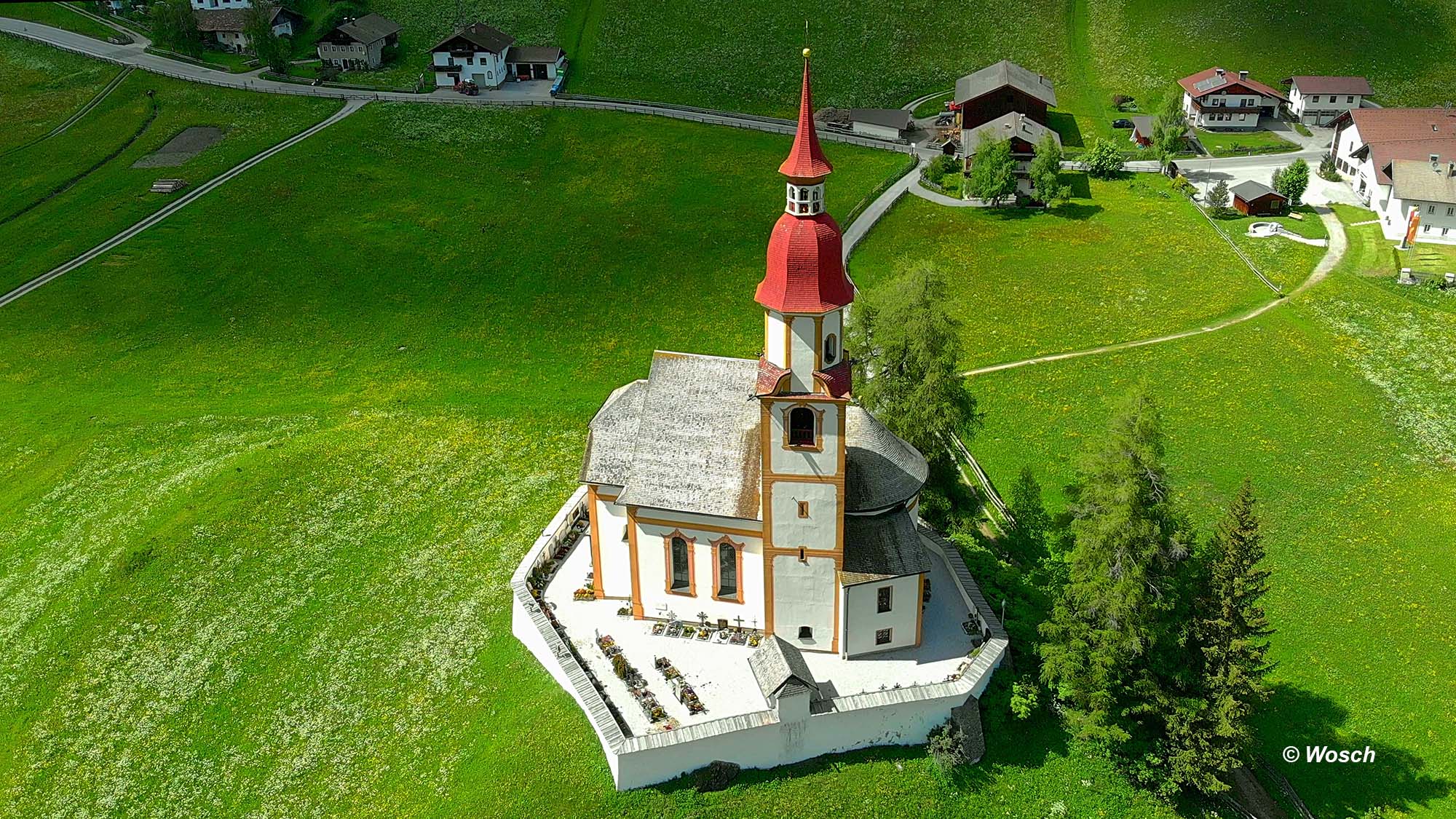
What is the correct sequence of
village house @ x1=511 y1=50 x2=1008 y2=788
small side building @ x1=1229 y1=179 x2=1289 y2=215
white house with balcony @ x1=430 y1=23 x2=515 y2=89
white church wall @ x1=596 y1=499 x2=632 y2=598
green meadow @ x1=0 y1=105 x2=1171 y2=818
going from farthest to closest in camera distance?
white house with balcony @ x1=430 y1=23 x2=515 y2=89, small side building @ x1=1229 y1=179 x2=1289 y2=215, white church wall @ x1=596 y1=499 x2=632 y2=598, green meadow @ x1=0 y1=105 x2=1171 y2=818, village house @ x1=511 y1=50 x2=1008 y2=788

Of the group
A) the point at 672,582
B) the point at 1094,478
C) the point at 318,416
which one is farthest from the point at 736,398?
the point at 318,416

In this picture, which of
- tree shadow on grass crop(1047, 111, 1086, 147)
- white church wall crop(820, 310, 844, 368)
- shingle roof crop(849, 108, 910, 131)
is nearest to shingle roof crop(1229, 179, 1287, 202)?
tree shadow on grass crop(1047, 111, 1086, 147)

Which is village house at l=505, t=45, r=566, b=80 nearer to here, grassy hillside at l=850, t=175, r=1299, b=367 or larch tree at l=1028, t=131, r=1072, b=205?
grassy hillside at l=850, t=175, r=1299, b=367

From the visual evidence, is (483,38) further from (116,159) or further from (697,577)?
(697,577)

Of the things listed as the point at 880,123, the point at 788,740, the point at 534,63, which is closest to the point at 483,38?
the point at 534,63

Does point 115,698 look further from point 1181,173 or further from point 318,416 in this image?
point 1181,173

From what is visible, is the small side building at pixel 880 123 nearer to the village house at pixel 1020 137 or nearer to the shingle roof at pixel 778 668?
the village house at pixel 1020 137

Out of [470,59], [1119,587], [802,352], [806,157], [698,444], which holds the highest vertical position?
[470,59]

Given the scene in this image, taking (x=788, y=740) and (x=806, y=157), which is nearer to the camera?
(x=806, y=157)
